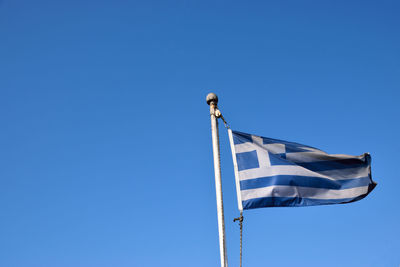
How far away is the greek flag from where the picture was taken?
35.2 feet

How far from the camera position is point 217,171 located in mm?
9953

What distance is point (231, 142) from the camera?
36.9ft

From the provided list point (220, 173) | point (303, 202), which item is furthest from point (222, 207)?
point (303, 202)

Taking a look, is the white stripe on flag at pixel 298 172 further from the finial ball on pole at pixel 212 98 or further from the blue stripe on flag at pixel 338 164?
the finial ball on pole at pixel 212 98

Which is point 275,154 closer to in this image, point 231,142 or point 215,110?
point 231,142

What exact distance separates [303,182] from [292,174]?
0.36 metres

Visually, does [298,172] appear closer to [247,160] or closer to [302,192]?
[302,192]

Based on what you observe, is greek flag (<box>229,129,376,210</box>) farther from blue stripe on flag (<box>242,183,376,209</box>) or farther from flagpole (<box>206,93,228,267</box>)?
flagpole (<box>206,93,228,267</box>)

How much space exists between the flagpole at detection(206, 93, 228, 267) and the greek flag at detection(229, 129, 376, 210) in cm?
90

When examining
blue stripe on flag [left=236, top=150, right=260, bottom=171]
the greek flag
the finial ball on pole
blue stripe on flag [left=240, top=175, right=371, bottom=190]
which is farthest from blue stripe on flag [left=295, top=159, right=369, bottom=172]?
the finial ball on pole

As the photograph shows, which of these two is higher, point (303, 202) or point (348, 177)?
point (348, 177)

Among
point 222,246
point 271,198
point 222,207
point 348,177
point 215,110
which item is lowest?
point 222,246

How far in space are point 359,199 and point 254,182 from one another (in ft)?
10.5

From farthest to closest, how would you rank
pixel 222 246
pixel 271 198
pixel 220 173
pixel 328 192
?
pixel 328 192
pixel 271 198
pixel 220 173
pixel 222 246
